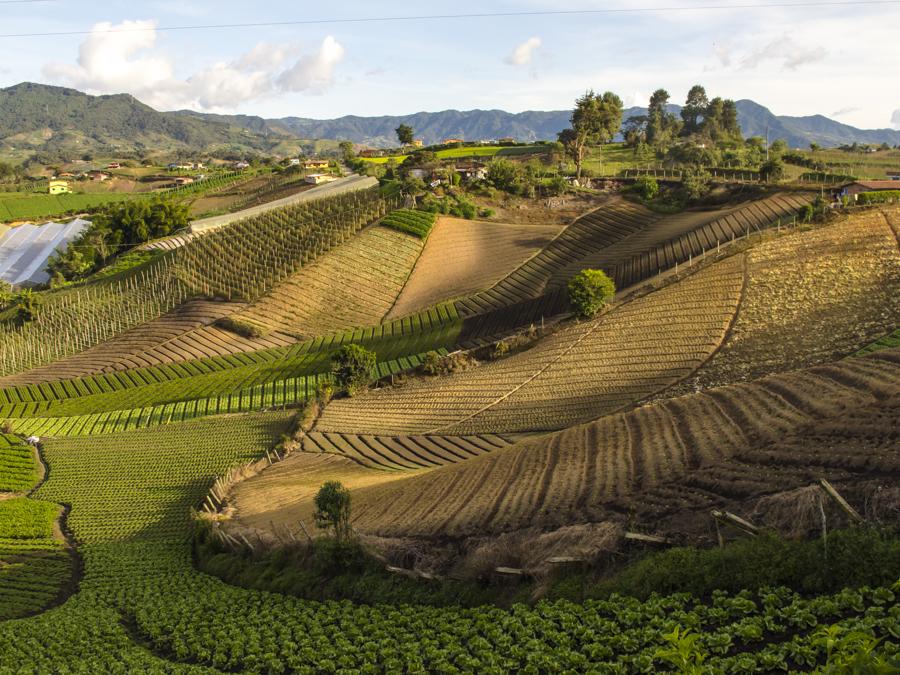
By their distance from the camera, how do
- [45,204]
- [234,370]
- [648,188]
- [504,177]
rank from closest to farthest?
[234,370] → [648,188] → [504,177] → [45,204]

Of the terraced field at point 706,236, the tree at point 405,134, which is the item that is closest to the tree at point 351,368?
the terraced field at point 706,236

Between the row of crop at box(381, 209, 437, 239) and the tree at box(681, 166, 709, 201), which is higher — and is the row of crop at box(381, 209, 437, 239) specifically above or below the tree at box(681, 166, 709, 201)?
below

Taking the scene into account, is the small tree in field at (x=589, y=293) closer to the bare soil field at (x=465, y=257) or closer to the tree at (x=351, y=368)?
the tree at (x=351, y=368)

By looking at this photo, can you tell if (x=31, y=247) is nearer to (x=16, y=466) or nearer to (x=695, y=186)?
(x=16, y=466)

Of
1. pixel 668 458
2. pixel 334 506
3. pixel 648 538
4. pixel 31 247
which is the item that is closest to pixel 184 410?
pixel 334 506

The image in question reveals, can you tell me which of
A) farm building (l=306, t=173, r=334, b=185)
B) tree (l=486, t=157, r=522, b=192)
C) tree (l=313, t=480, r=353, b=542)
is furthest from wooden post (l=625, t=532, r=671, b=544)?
farm building (l=306, t=173, r=334, b=185)

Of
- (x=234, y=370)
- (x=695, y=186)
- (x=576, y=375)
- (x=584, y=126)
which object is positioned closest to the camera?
(x=576, y=375)

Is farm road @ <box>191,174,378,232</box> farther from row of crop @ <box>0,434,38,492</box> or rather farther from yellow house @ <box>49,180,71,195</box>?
yellow house @ <box>49,180,71,195</box>
